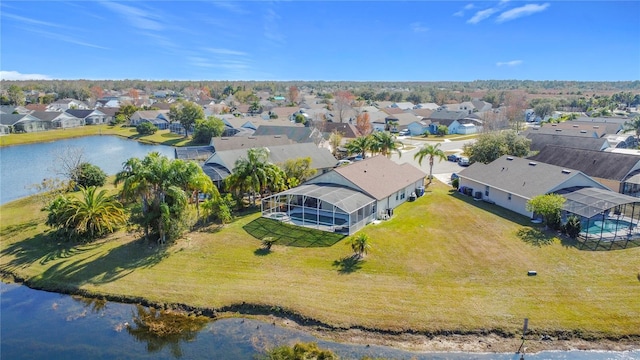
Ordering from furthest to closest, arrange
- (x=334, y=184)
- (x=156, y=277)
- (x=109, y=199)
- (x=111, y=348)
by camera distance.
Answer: (x=334, y=184) < (x=109, y=199) < (x=156, y=277) < (x=111, y=348)

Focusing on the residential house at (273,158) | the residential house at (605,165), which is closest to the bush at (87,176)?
the residential house at (273,158)

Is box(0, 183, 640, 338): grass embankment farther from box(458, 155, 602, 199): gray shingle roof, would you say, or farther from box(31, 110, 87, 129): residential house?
box(31, 110, 87, 129): residential house

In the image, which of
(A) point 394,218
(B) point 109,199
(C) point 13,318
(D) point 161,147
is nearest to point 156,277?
(C) point 13,318

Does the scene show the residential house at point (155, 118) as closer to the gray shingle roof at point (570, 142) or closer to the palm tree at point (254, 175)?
the palm tree at point (254, 175)

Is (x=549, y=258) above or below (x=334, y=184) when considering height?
below

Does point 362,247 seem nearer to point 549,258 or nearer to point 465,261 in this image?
point 465,261

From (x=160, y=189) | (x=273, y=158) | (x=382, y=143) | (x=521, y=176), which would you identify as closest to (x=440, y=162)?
(x=382, y=143)
